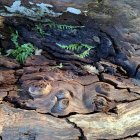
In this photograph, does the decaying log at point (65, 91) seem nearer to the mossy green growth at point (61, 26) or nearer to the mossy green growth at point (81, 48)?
the mossy green growth at point (81, 48)

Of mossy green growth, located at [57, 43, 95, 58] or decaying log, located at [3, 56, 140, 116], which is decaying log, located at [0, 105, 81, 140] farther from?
mossy green growth, located at [57, 43, 95, 58]

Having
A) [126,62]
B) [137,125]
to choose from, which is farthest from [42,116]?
[126,62]

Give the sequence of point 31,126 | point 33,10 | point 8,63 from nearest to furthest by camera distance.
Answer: point 31,126 → point 8,63 → point 33,10

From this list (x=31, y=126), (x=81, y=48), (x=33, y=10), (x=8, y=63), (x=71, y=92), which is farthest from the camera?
(x=33, y=10)

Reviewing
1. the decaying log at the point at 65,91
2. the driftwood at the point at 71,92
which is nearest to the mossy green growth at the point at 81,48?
the driftwood at the point at 71,92

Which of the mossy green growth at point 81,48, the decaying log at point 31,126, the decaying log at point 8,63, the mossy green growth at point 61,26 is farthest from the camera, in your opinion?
the mossy green growth at point 61,26

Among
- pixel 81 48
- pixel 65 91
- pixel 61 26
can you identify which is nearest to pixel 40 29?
pixel 61 26

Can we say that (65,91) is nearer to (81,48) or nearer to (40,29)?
(81,48)
